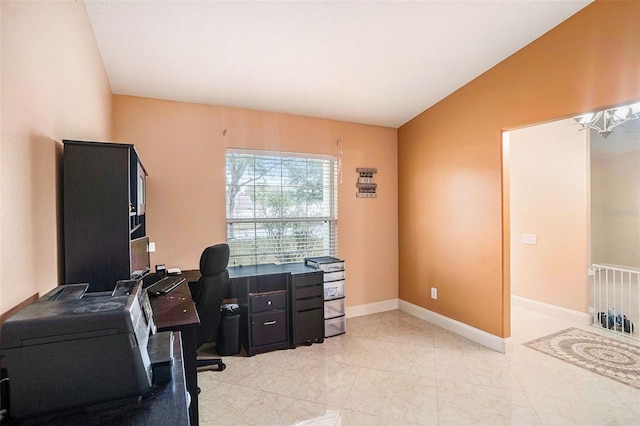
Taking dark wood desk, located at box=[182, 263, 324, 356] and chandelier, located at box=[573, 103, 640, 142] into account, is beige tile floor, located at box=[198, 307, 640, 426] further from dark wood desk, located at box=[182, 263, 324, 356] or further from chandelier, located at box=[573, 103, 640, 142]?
chandelier, located at box=[573, 103, 640, 142]

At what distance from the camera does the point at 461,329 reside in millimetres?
3562

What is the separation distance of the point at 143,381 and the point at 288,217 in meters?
2.92

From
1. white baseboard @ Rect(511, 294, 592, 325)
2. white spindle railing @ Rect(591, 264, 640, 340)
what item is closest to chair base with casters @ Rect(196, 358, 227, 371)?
white baseboard @ Rect(511, 294, 592, 325)

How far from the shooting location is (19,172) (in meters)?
1.15

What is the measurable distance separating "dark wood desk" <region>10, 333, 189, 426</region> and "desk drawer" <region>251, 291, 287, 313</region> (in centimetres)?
220

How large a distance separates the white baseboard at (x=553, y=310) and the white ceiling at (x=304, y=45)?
10.4 ft

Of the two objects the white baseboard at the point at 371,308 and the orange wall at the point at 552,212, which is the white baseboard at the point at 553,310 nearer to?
the orange wall at the point at 552,212

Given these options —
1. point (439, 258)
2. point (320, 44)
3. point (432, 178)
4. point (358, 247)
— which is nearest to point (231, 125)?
point (320, 44)

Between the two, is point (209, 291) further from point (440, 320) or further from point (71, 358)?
point (440, 320)

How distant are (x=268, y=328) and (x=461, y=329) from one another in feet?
7.07

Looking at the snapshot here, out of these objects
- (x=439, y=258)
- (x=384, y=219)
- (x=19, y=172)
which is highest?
(x=19, y=172)

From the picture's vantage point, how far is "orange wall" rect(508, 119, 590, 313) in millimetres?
3979

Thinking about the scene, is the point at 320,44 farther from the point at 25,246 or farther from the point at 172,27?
the point at 25,246

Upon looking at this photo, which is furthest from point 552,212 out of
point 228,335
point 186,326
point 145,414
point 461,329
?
point 145,414
